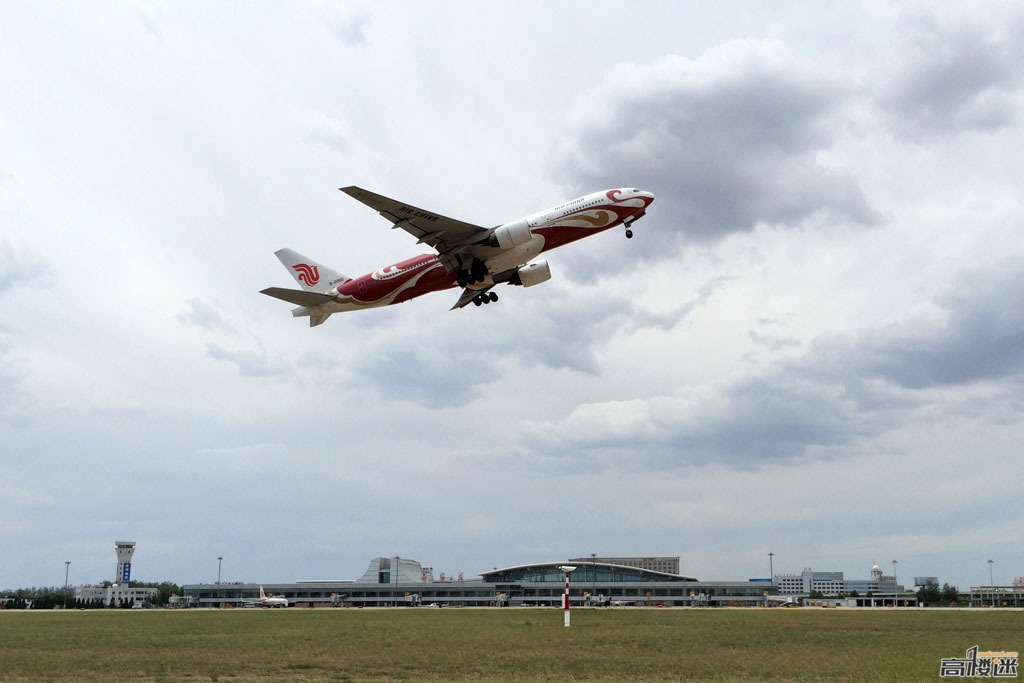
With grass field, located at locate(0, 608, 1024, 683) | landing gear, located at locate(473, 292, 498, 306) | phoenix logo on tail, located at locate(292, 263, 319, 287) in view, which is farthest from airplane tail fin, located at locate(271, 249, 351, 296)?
grass field, located at locate(0, 608, 1024, 683)

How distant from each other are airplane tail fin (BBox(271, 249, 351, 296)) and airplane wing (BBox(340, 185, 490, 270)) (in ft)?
39.5

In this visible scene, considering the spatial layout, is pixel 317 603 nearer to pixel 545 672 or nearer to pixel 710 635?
pixel 710 635

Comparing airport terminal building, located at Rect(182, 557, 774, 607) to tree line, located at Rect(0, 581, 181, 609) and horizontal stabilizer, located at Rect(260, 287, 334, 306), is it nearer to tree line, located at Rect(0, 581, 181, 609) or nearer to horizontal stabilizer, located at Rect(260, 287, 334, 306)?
tree line, located at Rect(0, 581, 181, 609)

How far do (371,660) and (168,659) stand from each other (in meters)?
10.3

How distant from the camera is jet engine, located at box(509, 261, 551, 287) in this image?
2247 inches

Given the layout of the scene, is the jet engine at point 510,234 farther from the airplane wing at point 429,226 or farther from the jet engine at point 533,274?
the jet engine at point 533,274

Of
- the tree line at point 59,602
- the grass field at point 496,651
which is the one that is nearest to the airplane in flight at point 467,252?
the grass field at point 496,651

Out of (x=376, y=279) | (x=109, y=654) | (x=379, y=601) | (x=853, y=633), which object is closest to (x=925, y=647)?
(x=853, y=633)

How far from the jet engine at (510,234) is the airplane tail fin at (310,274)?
49.2ft

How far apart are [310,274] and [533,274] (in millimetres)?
17222

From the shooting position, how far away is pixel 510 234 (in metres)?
51.7

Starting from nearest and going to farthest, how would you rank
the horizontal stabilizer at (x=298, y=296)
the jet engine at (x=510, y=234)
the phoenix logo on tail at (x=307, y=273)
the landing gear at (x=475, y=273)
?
1. the jet engine at (x=510, y=234)
2. the landing gear at (x=475, y=273)
3. the horizontal stabilizer at (x=298, y=296)
4. the phoenix logo on tail at (x=307, y=273)

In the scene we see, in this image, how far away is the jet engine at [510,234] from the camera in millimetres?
51719

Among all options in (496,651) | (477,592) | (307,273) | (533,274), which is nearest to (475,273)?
(533,274)
